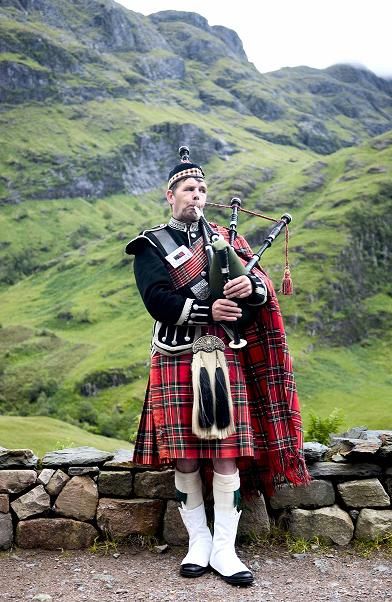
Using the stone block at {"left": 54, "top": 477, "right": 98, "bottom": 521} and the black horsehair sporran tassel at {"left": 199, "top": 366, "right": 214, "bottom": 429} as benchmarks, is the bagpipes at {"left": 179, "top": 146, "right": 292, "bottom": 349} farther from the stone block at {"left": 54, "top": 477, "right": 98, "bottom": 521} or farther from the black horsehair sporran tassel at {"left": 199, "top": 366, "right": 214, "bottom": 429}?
the stone block at {"left": 54, "top": 477, "right": 98, "bottom": 521}

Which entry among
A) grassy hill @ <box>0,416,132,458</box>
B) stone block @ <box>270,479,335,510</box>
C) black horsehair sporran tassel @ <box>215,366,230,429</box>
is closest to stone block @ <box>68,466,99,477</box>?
black horsehair sporran tassel @ <box>215,366,230,429</box>

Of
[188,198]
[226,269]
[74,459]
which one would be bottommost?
[74,459]

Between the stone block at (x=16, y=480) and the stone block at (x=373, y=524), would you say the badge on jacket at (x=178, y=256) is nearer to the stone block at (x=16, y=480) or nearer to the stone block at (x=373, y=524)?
the stone block at (x=16, y=480)

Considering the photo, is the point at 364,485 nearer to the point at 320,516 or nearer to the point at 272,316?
the point at 320,516

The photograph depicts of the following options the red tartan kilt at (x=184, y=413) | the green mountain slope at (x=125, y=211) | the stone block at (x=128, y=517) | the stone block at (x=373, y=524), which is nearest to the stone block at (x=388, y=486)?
the stone block at (x=373, y=524)

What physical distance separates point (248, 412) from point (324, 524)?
127 centimetres

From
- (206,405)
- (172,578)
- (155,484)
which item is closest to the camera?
(206,405)

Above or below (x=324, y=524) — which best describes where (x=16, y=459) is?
above

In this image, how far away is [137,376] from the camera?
50906 mm

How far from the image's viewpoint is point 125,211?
438 feet

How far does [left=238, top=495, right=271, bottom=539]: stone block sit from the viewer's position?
17.2ft

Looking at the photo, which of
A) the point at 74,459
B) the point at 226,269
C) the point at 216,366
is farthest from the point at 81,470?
the point at 226,269

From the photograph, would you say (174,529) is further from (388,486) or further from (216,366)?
(388,486)

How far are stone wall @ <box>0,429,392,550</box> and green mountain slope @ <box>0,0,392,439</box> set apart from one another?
30.3 meters
